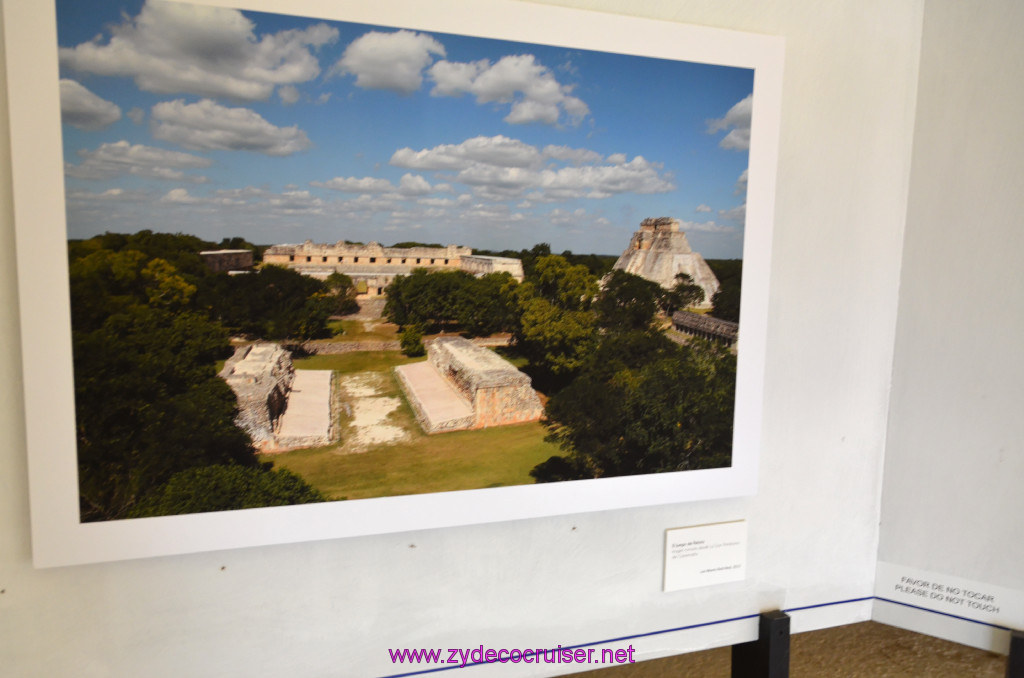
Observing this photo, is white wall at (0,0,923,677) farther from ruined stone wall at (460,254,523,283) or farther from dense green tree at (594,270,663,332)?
ruined stone wall at (460,254,523,283)

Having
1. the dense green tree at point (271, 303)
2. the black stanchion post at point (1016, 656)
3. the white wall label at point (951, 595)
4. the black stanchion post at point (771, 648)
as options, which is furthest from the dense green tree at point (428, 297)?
the black stanchion post at point (1016, 656)

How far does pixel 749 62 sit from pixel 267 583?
6.71 feet

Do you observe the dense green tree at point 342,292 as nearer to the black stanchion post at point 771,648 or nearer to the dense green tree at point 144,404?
the dense green tree at point 144,404

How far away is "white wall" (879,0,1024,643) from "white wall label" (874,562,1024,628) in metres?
0.03

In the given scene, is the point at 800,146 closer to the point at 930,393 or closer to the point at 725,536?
the point at 930,393

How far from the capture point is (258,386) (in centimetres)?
165

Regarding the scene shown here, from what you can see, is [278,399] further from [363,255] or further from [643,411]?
[643,411]

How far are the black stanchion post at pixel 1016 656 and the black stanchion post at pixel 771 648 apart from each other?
70cm

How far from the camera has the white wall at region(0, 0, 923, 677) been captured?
1.68 meters

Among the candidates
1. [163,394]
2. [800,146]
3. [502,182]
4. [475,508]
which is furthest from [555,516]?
[800,146]

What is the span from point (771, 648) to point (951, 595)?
2.14 ft

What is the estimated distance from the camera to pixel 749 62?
2.03 m

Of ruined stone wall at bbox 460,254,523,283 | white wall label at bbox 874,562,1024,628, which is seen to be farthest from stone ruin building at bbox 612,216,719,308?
white wall label at bbox 874,562,1024,628

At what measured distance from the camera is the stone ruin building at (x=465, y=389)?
1786 mm
